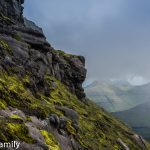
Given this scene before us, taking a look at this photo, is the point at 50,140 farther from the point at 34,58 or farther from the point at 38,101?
the point at 34,58

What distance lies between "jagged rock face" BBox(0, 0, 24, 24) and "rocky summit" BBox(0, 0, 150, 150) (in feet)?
2.18

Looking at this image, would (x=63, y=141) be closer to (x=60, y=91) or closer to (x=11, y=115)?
(x=11, y=115)

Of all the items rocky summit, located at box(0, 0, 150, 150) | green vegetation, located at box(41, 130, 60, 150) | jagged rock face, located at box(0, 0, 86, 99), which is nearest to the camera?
rocky summit, located at box(0, 0, 150, 150)

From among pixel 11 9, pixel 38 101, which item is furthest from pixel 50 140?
pixel 11 9

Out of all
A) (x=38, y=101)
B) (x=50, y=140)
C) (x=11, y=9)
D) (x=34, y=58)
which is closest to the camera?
(x=50, y=140)

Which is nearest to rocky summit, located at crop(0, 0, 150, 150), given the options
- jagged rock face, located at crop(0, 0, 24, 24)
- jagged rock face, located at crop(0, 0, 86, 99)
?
jagged rock face, located at crop(0, 0, 86, 99)

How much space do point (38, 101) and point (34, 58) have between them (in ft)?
88.3

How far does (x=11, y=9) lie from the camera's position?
15200 centimetres

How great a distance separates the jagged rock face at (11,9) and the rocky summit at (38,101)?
2.18 ft

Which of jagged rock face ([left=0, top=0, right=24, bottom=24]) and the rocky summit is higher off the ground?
jagged rock face ([left=0, top=0, right=24, bottom=24])

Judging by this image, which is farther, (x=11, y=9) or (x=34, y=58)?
(x=11, y=9)

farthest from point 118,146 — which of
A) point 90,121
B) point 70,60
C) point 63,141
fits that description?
point 70,60

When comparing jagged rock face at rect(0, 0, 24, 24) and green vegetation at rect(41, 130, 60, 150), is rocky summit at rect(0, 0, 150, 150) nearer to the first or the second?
green vegetation at rect(41, 130, 60, 150)

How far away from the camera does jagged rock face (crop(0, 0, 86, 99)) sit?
79.5 meters
